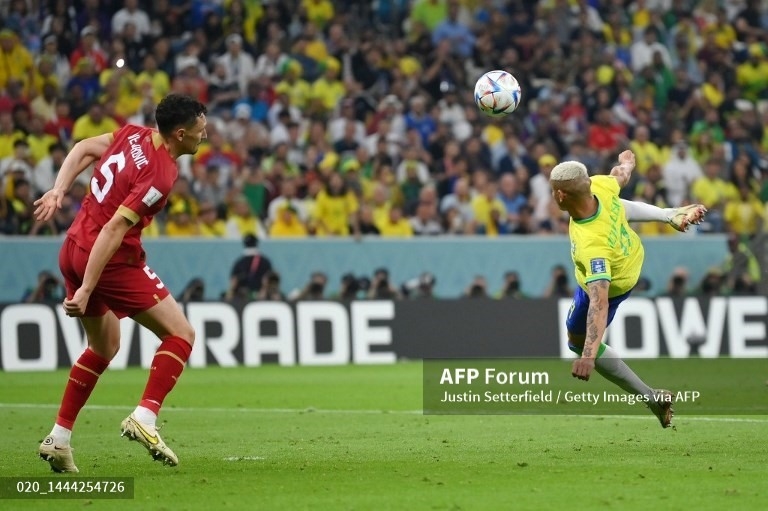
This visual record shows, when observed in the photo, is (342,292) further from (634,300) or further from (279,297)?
(634,300)

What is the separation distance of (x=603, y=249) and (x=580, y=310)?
0.79m

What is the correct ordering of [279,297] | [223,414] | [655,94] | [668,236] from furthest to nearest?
1. [655,94]
2. [668,236]
3. [279,297]
4. [223,414]

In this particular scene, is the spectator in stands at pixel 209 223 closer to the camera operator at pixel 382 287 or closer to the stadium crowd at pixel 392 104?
the stadium crowd at pixel 392 104

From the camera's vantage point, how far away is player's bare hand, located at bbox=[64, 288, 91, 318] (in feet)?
27.7

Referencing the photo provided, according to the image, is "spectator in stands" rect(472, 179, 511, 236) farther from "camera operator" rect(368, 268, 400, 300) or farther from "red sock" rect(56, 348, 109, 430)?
"red sock" rect(56, 348, 109, 430)

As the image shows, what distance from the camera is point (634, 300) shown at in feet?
66.6

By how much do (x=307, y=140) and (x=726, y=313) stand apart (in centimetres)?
757

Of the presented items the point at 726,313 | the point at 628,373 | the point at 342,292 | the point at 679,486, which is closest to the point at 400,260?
the point at 342,292

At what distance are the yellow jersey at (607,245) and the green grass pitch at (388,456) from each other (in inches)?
50.0

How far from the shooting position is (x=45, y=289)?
1873 cm

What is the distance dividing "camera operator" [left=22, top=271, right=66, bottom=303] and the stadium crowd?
0.83 metres

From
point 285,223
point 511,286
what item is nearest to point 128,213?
point 285,223

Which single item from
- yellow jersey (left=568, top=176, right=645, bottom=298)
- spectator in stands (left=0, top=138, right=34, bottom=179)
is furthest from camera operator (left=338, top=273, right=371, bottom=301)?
yellow jersey (left=568, top=176, right=645, bottom=298)

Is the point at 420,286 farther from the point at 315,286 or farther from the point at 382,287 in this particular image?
the point at 315,286
